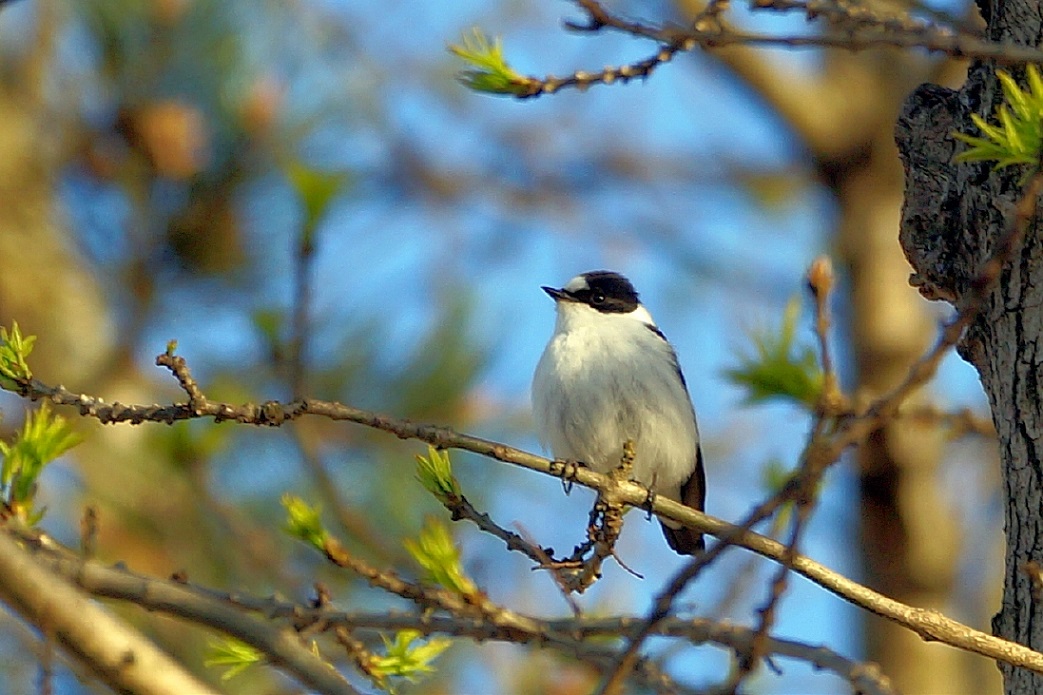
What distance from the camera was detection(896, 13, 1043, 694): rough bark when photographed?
7.64 ft

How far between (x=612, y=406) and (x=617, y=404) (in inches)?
0.7

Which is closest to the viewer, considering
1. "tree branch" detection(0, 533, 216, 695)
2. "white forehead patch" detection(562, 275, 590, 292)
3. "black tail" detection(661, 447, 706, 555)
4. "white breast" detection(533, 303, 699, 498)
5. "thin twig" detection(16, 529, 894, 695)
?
"tree branch" detection(0, 533, 216, 695)

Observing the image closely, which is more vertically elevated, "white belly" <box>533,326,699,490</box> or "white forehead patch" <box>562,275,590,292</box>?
"white forehead patch" <box>562,275,590,292</box>

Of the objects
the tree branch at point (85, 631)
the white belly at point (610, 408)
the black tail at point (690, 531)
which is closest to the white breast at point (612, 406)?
the white belly at point (610, 408)

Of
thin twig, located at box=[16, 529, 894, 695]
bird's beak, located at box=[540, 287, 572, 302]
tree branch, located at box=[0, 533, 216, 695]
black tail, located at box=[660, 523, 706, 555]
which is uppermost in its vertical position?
bird's beak, located at box=[540, 287, 572, 302]

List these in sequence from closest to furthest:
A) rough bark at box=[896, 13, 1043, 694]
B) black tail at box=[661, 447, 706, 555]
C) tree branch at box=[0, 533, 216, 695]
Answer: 1. tree branch at box=[0, 533, 216, 695]
2. rough bark at box=[896, 13, 1043, 694]
3. black tail at box=[661, 447, 706, 555]

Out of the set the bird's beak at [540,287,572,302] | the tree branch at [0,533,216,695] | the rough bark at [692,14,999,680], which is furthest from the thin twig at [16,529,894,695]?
the bird's beak at [540,287,572,302]

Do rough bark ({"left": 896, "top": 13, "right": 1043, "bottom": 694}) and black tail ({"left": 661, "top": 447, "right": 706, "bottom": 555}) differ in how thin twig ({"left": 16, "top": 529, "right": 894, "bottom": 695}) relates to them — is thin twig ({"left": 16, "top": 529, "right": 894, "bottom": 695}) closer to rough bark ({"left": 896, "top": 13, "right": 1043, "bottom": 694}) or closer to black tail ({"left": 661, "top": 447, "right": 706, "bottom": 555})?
rough bark ({"left": 896, "top": 13, "right": 1043, "bottom": 694})

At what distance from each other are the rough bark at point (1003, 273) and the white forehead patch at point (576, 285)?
223 centimetres

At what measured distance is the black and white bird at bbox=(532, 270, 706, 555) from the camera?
13.1 ft

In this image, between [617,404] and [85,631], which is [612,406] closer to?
[617,404]

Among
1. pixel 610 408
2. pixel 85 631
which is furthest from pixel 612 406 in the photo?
pixel 85 631

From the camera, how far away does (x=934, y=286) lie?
2.56 metres

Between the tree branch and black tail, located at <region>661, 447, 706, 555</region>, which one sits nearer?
the tree branch
